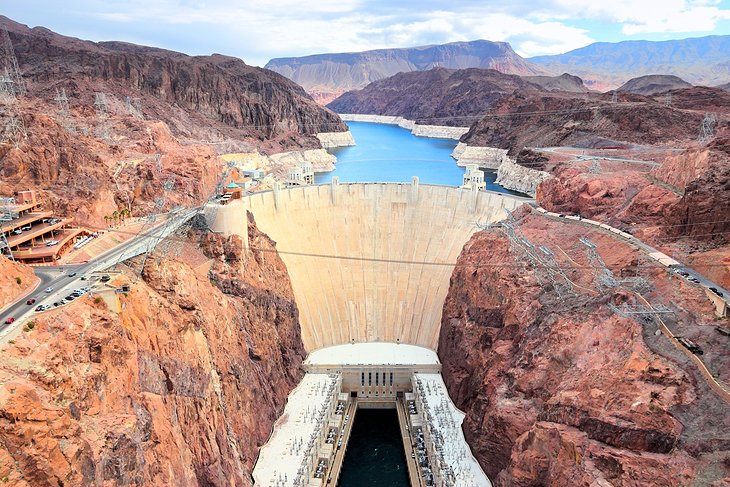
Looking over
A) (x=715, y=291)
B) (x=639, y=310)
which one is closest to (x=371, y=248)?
(x=639, y=310)

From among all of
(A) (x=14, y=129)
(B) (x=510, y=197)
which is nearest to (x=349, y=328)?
(B) (x=510, y=197)

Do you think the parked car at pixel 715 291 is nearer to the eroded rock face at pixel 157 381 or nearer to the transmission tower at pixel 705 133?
the eroded rock face at pixel 157 381

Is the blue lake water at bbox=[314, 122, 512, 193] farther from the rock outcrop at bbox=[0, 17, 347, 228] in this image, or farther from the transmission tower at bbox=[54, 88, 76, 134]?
the transmission tower at bbox=[54, 88, 76, 134]

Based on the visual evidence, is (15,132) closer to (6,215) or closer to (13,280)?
(6,215)

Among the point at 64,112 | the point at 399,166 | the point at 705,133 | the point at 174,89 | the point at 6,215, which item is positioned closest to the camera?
the point at 6,215

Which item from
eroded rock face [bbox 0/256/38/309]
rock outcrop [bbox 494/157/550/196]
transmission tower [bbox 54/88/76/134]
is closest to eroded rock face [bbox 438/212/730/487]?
eroded rock face [bbox 0/256/38/309]

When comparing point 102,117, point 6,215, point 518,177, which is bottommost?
point 518,177

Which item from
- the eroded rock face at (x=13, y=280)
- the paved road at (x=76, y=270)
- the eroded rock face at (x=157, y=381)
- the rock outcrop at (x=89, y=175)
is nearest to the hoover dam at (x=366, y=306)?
the eroded rock face at (x=157, y=381)
